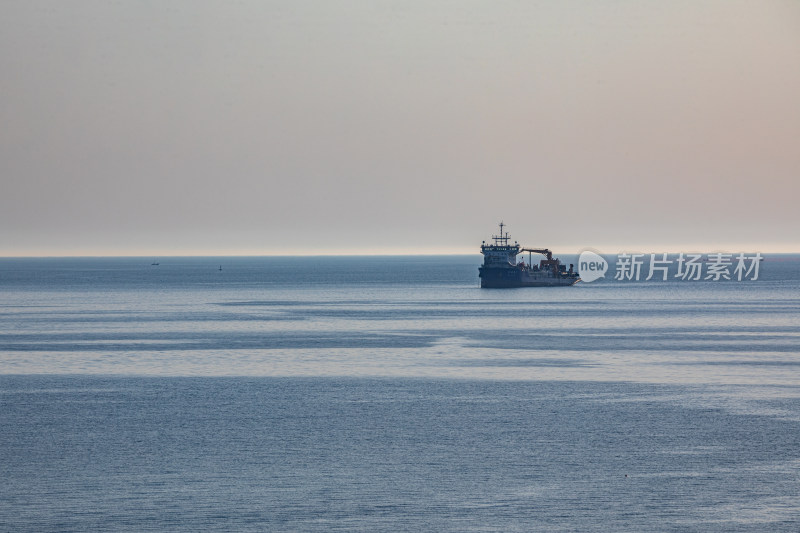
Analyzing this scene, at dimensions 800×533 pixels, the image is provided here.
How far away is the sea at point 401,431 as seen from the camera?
1125 inches

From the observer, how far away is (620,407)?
151 ft

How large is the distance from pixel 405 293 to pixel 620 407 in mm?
129447

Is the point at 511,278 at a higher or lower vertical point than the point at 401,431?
higher

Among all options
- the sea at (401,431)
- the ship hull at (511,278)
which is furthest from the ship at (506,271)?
the sea at (401,431)

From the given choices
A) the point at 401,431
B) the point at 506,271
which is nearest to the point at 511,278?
the point at 506,271

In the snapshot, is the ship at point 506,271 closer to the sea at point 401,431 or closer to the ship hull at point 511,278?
the ship hull at point 511,278

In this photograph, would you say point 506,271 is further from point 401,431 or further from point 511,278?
point 401,431

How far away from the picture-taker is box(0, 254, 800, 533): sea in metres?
28.6

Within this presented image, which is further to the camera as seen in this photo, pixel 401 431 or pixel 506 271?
pixel 506 271

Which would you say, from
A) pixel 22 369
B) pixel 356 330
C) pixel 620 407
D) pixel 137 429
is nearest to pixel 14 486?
pixel 137 429

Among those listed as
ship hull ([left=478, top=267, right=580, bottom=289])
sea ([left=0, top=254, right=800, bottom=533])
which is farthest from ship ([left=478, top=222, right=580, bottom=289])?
sea ([left=0, top=254, right=800, bottom=533])

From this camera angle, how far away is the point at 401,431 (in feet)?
131

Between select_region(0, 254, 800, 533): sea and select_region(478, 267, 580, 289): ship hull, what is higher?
select_region(478, 267, 580, 289): ship hull

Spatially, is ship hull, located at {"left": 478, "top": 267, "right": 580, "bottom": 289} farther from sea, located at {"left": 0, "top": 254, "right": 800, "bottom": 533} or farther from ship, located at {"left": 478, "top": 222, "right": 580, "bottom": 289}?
sea, located at {"left": 0, "top": 254, "right": 800, "bottom": 533}
